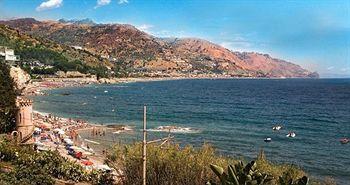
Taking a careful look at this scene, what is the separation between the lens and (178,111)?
8350cm

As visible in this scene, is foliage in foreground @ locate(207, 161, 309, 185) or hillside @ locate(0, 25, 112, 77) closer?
foliage in foreground @ locate(207, 161, 309, 185)

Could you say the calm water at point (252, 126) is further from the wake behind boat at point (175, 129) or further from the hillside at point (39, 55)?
the hillside at point (39, 55)

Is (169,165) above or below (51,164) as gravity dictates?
above

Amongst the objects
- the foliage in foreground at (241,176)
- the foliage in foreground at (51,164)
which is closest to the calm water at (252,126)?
the foliage in foreground at (51,164)

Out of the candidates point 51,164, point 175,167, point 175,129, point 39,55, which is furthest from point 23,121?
point 39,55

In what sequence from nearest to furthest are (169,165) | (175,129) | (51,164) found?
(169,165)
(51,164)
(175,129)

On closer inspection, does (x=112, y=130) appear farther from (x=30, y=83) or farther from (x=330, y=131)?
(x=30, y=83)

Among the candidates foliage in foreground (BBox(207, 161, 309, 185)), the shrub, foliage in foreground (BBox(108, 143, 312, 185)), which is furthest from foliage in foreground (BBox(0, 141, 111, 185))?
foliage in foreground (BBox(207, 161, 309, 185))

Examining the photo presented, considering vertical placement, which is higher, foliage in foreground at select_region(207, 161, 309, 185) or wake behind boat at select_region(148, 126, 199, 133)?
foliage in foreground at select_region(207, 161, 309, 185)

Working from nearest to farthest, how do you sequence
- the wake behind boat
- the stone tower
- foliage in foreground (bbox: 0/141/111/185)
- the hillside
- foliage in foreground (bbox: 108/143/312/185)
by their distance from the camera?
foliage in foreground (bbox: 108/143/312/185), foliage in foreground (bbox: 0/141/111/185), the stone tower, the wake behind boat, the hillside

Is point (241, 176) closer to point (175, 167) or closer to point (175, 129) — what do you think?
point (175, 167)

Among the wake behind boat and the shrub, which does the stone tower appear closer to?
the shrub

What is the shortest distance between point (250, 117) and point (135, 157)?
55972 millimetres

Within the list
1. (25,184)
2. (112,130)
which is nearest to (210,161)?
(25,184)
